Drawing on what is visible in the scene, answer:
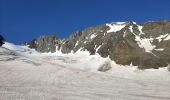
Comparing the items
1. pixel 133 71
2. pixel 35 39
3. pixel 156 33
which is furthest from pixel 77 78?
pixel 35 39

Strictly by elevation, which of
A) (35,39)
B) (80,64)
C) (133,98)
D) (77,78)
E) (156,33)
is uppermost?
(35,39)

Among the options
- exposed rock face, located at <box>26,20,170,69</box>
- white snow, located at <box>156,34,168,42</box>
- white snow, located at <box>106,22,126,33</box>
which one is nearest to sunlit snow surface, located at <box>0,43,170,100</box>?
exposed rock face, located at <box>26,20,170,69</box>

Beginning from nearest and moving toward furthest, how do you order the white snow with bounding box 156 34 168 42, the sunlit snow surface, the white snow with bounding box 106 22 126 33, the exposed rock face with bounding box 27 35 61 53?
the sunlit snow surface → the white snow with bounding box 156 34 168 42 → the white snow with bounding box 106 22 126 33 → the exposed rock face with bounding box 27 35 61 53

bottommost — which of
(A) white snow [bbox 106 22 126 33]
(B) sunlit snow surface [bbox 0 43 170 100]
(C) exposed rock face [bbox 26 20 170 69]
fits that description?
(B) sunlit snow surface [bbox 0 43 170 100]

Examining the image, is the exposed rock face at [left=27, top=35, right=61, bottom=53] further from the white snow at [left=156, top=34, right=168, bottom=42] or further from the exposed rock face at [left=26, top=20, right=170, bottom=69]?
the white snow at [left=156, top=34, right=168, bottom=42]

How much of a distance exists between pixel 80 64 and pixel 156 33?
22.5 meters

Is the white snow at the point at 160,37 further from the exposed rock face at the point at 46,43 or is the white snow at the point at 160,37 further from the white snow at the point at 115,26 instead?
the exposed rock face at the point at 46,43

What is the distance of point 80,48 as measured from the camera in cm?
12862

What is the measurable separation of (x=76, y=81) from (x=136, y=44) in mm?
48301

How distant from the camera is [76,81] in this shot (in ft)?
172

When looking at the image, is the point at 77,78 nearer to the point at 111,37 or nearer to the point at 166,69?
the point at 166,69

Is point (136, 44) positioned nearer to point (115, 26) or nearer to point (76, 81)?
point (115, 26)

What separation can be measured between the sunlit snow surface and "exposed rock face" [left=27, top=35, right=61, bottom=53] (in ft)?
135

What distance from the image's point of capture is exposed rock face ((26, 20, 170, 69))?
9012 cm
